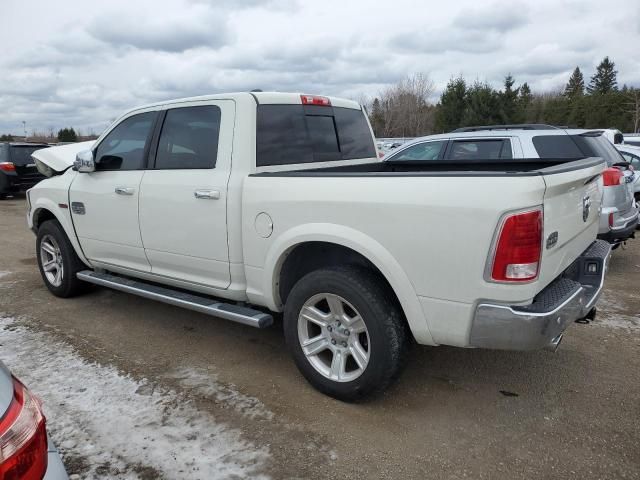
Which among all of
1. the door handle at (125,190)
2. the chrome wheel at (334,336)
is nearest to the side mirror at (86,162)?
the door handle at (125,190)

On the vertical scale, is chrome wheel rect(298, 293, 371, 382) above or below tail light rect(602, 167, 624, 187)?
below

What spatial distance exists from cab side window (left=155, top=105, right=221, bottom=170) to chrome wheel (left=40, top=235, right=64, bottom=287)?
2.00 meters

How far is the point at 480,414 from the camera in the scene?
10.4ft

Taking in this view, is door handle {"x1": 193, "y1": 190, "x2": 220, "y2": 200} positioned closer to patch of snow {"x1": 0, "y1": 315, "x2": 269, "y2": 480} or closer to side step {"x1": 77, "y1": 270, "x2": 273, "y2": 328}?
side step {"x1": 77, "y1": 270, "x2": 273, "y2": 328}

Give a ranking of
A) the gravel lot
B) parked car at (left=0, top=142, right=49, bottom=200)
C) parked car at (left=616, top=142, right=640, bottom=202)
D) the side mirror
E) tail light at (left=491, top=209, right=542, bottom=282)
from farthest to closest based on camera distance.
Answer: parked car at (left=0, top=142, right=49, bottom=200) < parked car at (left=616, top=142, right=640, bottom=202) < the side mirror < the gravel lot < tail light at (left=491, top=209, right=542, bottom=282)

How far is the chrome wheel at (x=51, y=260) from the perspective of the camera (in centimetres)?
536

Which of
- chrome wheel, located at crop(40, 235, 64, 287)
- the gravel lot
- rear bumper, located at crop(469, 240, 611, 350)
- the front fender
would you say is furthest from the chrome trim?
chrome wheel, located at crop(40, 235, 64, 287)

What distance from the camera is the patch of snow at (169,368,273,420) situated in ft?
10.5

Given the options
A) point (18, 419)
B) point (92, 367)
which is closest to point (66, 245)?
point (92, 367)

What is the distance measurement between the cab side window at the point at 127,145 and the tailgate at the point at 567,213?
3142mm

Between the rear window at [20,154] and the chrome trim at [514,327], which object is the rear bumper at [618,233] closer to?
the chrome trim at [514,327]

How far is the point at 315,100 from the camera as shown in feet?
13.8

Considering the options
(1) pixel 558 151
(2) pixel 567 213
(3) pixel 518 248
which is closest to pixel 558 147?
(1) pixel 558 151

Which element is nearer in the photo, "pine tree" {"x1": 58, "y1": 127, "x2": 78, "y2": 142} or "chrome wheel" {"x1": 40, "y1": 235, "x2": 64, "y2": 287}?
"chrome wheel" {"x1": 40, "y1": 235, "x2": 64, "y2": 287}
